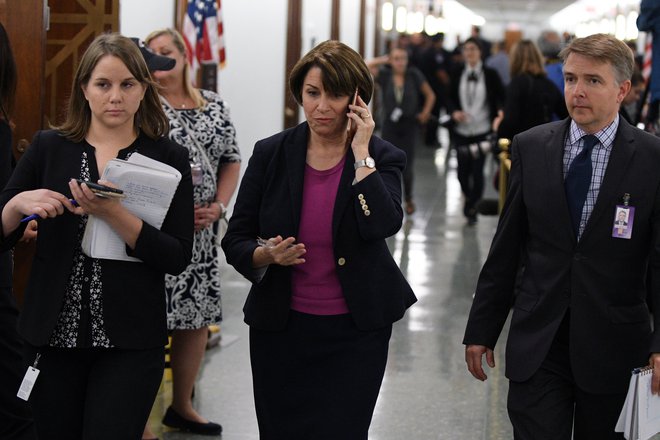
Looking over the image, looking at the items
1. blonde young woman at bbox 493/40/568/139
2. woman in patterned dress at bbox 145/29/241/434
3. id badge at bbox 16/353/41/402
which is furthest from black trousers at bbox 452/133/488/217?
id badge at bbox 16/353/41/402

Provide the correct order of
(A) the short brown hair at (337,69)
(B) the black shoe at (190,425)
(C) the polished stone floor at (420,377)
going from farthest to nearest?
(C) the polished stone floor at (420,377) < (B) the black shoe at (190,425) < (A) the short brown hair at (337,69)

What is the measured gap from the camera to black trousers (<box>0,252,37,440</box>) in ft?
12.9

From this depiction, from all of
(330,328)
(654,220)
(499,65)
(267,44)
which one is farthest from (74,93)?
(499,65)

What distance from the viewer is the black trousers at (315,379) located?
3.47 m

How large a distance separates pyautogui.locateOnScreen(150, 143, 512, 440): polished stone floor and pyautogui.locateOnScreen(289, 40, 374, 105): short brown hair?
215cm

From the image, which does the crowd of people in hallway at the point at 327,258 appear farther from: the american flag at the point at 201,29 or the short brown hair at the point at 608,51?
the american flag at the point at 201,29

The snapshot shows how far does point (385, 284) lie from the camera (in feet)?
11.5

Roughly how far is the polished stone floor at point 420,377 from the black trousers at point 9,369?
44.9 inches

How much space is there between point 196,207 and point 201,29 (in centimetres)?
279

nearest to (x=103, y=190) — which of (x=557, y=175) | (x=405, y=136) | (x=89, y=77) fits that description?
(x=89, y=77)

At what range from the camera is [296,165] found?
3.47 m

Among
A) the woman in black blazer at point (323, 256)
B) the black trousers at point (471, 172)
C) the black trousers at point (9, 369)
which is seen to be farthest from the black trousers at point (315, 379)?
the black trousers at point (471, 172)

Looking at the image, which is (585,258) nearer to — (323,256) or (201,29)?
(323,256)

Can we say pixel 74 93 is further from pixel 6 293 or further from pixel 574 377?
pixel 574 377
